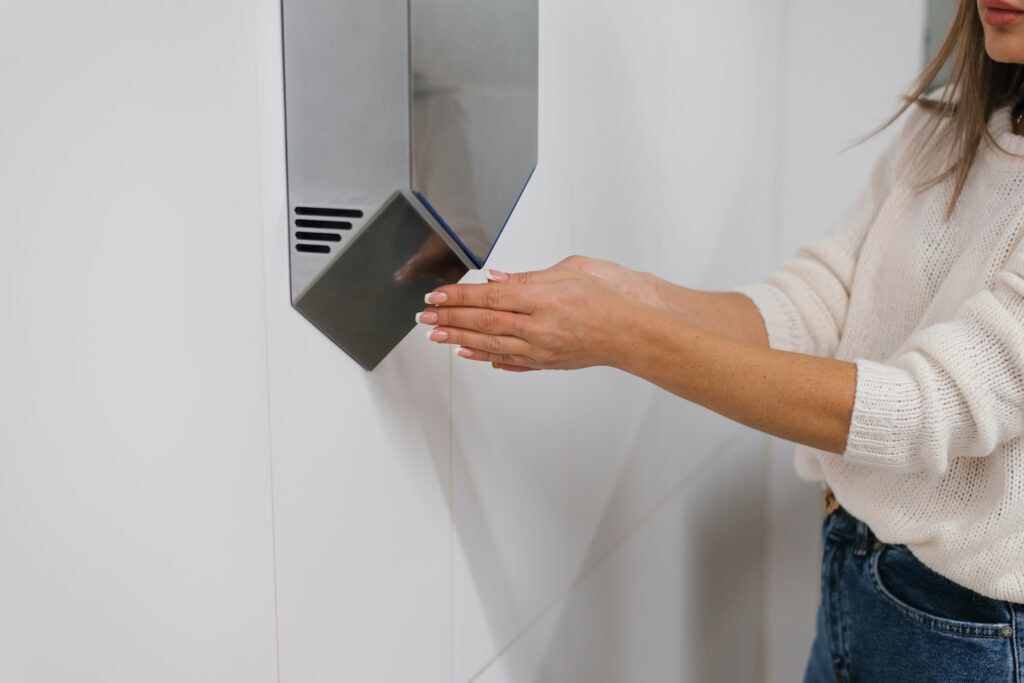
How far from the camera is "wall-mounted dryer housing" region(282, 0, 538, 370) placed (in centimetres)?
52

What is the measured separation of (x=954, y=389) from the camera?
2.45ft

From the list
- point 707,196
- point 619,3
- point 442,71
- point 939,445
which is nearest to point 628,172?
point 619,3

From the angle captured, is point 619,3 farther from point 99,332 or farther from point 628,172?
point 99,332

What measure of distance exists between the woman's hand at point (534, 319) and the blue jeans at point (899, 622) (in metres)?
0.49

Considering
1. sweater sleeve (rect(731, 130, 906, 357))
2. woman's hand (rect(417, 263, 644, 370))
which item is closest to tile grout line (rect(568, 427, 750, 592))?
sweater sleeve (rect(731, 130, 906, 357))

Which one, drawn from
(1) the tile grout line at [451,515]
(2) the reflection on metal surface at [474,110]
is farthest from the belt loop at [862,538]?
(2) the reflection on metal surface at [474,110]

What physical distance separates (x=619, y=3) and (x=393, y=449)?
24.4 inches

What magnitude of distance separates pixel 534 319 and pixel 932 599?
0.58m

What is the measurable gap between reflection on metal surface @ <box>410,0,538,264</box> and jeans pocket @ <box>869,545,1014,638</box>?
0.60 meters

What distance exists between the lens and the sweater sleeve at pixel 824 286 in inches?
39.8

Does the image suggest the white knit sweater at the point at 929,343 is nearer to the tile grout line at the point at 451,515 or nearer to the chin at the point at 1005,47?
the chin at the point at 1005,47

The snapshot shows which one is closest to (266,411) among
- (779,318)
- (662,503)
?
(779,318)

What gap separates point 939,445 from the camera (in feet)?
2.49

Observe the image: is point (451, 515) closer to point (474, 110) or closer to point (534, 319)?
point (534, 319)
